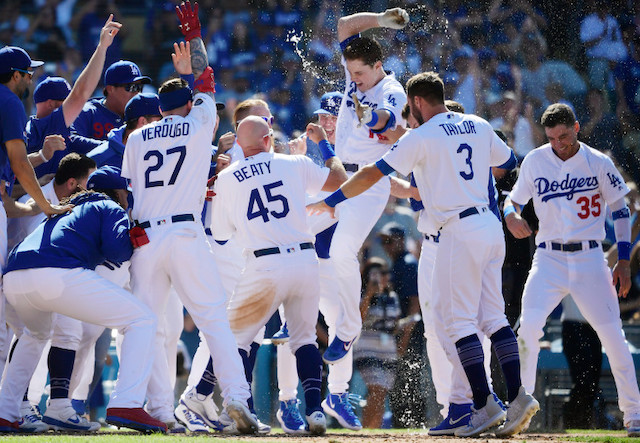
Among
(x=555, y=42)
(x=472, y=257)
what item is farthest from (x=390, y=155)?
(x=555, y=42)

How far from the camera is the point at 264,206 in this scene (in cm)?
602

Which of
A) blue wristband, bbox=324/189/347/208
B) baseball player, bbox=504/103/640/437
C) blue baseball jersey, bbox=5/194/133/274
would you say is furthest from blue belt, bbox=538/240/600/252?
blue baseball jersey, bbox=5/194/133/274

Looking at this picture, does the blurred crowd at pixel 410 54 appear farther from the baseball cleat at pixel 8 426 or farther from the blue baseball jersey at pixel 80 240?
the baseball cleat at pixel 8 426

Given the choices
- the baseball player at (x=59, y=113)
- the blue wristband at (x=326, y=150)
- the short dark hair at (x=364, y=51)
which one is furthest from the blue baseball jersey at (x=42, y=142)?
the short dark hair at (x=364, y=51)

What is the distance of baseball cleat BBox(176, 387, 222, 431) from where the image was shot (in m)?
6.47

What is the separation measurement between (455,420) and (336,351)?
119 cm

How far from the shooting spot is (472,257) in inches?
227

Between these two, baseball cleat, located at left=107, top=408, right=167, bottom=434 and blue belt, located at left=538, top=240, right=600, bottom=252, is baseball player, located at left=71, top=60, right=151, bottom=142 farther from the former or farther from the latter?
blue belt, located at left=538, top=240, right=600, bottom=252

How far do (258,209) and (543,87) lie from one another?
254 inches

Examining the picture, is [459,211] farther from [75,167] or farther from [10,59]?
[10,59]

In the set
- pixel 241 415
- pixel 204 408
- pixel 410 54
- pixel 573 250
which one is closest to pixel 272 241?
pixel 241 415

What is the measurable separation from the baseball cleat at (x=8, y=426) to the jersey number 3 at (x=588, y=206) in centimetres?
414

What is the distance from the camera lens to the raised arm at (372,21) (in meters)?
7.28

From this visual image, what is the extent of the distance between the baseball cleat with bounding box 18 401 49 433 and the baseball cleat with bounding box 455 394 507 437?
2.67m
